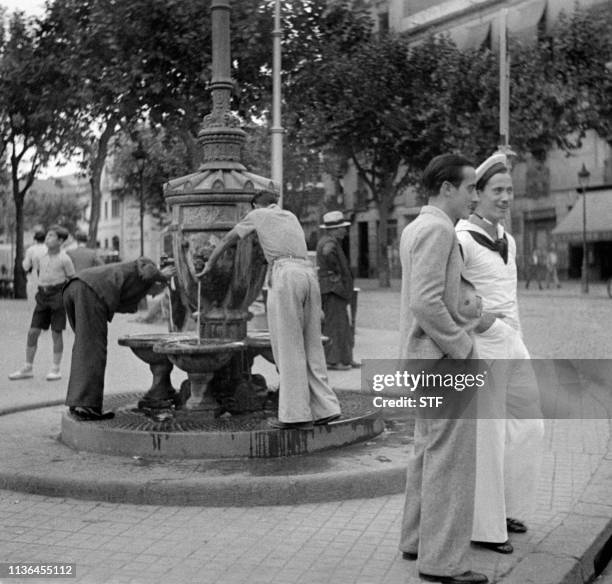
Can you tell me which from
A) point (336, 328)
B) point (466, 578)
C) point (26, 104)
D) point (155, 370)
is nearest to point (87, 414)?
point (155, 370)

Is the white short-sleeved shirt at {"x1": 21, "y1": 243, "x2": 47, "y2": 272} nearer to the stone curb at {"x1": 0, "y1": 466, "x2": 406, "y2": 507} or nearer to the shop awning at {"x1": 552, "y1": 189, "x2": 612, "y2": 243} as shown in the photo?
the stone curb at {"x1": 0, "y1": 466, "x2": 406, "y2": 507}

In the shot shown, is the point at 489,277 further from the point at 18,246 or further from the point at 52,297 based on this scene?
the point at 18,246

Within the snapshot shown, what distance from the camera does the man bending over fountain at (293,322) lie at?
20.5ft

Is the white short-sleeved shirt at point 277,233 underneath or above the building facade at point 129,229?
underneath

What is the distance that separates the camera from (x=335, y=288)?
11.8m

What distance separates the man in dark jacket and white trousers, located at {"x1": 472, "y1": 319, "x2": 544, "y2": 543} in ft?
10.5

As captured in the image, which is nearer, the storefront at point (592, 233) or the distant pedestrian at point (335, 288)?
the distant pedestrian at point (335, 288)

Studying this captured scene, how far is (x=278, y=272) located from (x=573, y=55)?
28624mm

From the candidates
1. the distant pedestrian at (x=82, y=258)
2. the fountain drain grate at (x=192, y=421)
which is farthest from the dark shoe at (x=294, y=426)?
the distant pedestrian at (x=82, y=258)

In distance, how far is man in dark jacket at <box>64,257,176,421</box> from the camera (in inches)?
273

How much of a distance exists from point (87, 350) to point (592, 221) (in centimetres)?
3625

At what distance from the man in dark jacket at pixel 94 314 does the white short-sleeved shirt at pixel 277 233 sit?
39.0 inches

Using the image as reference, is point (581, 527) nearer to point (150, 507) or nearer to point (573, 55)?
point (150, 507)

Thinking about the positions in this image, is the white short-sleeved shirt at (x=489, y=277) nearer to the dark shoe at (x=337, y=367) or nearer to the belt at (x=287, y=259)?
the belt at (x=287, y=259)
